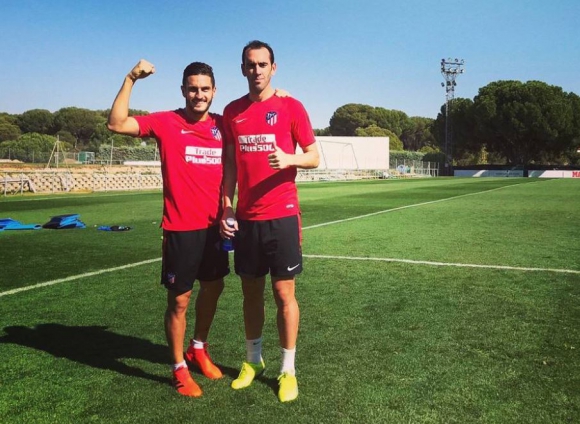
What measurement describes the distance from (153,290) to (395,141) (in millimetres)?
107029

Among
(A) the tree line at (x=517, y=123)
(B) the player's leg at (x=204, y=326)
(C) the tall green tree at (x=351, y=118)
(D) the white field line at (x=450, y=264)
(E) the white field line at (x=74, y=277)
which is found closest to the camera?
(B) the player's leg at (x=204, y=326)

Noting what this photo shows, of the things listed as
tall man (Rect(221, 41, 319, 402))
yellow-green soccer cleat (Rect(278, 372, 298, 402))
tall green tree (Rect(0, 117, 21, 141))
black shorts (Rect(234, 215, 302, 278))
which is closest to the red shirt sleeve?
tall man (Rect(221, 41, 319, 402))

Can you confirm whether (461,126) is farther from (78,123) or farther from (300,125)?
(300,125)

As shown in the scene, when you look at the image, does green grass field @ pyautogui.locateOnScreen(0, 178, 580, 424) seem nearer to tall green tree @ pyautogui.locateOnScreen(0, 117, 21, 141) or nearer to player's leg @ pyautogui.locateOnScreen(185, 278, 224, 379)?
player's leg @ pyautogui.locateOnScreen(185, 278, 224, 379)

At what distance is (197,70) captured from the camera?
3.59 metres

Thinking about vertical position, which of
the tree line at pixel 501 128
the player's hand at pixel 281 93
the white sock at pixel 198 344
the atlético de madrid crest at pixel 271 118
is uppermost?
the tree line at pixel 501 128

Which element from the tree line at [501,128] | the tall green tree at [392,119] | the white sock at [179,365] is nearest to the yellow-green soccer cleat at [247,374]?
the white sock at [179,365]

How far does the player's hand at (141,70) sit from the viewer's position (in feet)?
11.2

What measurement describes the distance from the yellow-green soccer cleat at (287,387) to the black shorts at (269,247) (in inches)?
26.5

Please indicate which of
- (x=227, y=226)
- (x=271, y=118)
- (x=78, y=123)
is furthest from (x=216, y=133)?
(x=78, y=123)

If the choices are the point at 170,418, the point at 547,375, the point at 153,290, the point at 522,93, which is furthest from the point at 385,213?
the point at 522,93

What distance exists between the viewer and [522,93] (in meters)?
70.9

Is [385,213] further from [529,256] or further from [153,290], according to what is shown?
[153,290]

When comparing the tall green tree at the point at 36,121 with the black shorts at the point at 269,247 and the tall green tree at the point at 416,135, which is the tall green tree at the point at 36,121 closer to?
the tall green tree at the point at 416,135
